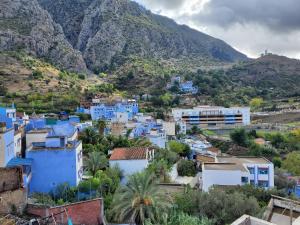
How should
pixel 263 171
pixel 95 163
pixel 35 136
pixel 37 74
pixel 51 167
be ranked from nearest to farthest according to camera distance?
pixel 51 167 → pixel 35 136 → pixel 95 163 → pixel 263 171 → pixel 37 74

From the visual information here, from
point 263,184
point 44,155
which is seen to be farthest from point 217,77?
point 44,155

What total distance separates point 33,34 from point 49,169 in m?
81.8

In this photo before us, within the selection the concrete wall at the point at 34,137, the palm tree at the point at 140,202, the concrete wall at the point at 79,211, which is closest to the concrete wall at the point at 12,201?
the concrete wall at the point at 79,211

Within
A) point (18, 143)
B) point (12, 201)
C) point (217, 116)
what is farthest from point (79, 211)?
point (217, 116)

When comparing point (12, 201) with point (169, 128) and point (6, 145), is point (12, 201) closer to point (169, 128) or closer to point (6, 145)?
point (6, 145)

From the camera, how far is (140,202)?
16.7 metres

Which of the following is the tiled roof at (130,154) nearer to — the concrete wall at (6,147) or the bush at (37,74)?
the concrete wall at (6,147)

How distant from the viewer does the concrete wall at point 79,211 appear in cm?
1388

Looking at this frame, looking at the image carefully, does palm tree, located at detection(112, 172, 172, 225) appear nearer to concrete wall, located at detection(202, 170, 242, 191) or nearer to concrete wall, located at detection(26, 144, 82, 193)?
concrete wall, located at detection(26, 144, 82, 193)

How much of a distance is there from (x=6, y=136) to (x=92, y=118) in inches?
1741

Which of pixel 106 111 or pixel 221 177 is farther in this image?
pixel 106 111

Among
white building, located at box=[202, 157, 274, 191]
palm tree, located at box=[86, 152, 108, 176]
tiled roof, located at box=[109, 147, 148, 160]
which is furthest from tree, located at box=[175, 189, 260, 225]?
palm tree, located at box=[86, 152, 108, 176]

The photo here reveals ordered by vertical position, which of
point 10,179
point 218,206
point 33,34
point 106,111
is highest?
point 33,34

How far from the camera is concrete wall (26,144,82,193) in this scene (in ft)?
65.8
